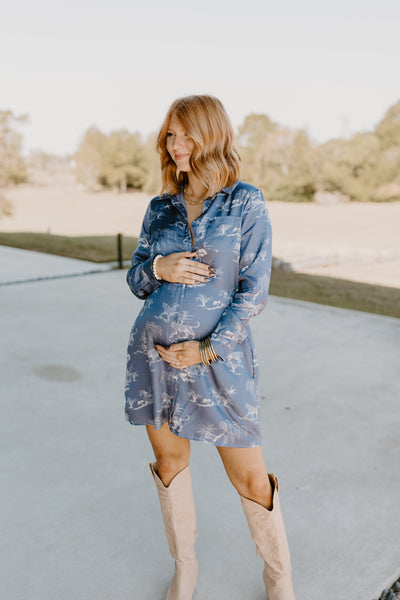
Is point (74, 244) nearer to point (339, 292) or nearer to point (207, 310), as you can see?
point (339, 292)

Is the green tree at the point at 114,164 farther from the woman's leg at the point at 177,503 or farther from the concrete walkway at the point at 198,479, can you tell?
the woman's leg at the point at 177,503

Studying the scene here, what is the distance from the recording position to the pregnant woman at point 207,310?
1.66 metres

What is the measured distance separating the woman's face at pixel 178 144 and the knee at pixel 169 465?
0.95m

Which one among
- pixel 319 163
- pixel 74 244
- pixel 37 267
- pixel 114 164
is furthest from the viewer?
pixel 114 164

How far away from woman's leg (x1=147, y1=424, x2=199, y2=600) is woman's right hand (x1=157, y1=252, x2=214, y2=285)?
52cm

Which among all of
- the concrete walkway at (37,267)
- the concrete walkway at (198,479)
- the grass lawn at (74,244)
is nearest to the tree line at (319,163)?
the grass lawn at (74,244)

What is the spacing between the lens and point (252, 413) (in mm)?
1717

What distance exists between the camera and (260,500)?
177 cm

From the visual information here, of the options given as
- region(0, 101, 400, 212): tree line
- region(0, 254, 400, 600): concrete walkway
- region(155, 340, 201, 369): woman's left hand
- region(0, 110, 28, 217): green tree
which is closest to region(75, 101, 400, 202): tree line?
region(0, 101, 400, 212): tree line

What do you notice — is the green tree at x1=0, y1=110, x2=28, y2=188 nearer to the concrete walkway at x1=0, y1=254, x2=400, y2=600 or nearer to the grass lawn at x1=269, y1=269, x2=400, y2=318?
the grass lawn at x1=269, y1=269, x2=400, y2=318

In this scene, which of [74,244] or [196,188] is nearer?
[196,188]

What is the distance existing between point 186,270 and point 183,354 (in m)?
0.25

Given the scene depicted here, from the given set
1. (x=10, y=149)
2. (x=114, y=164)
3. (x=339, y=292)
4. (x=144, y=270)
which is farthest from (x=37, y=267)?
(x=114, y=164)

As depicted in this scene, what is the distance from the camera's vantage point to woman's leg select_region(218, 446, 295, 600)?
5.68ft
